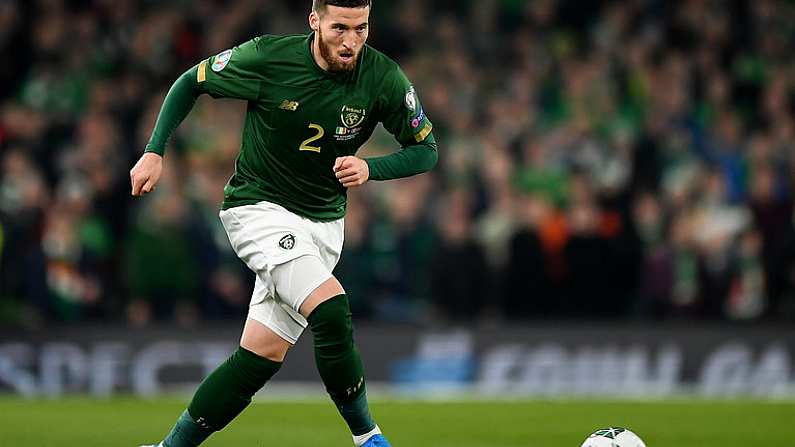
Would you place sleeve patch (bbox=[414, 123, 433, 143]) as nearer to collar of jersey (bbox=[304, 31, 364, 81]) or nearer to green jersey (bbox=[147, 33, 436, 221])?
green jersey (bbox=[147, 33, 436, 221])

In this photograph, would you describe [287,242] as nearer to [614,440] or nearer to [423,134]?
[423,134]

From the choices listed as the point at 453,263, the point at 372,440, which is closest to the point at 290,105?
the point at 372,440

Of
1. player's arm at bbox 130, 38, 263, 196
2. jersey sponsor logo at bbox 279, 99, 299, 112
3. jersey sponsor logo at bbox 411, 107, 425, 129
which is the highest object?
player's arm at bbox 130, 38, 263, 196

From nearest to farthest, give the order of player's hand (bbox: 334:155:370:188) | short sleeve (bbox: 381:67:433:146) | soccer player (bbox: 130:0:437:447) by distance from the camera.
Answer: player's hand (bbox: 334:155:370:188) → soccer player (bbox: 130:0:437:447) → short sleeve (bbox: 381:67:433:146)

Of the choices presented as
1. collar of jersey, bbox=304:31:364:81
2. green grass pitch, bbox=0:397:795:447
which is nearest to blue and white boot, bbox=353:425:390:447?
collar of jersey, bbox=304:31:364:81

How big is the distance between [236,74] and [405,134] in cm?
84

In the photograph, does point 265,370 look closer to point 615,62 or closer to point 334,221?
point 334,221

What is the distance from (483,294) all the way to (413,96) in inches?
Result: 294

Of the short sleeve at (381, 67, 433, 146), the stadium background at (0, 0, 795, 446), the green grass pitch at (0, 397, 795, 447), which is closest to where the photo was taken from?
the short sleeve at (381, 67, 433, 146)

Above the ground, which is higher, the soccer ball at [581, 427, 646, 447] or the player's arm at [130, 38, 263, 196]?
the player's arm at [130, 38, 263, 196]

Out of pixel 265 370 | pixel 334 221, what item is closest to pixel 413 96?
pixel 334 221

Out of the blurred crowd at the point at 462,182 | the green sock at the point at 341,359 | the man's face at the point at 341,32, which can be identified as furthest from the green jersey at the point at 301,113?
the blurred crowd at the point at 462,182

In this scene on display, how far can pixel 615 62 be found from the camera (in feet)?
57.0

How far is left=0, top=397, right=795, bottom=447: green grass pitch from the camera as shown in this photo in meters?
9.38
